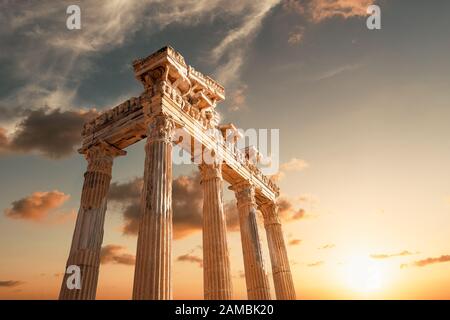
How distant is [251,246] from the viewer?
2900cm

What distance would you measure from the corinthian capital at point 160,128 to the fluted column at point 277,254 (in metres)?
20.1

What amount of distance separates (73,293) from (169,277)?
25.6 feet

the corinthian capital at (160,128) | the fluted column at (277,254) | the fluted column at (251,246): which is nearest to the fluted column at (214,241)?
the fluted column at (251,246)

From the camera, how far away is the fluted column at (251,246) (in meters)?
27.5

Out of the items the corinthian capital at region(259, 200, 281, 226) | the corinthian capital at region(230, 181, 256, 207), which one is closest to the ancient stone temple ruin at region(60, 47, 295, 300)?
the corinthian capital at region(230, 181, 256, 207)

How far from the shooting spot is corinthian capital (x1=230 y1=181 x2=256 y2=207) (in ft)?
103

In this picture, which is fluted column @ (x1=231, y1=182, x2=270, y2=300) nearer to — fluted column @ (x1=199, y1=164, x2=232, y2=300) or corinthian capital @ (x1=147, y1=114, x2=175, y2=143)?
fluted column @ (x1=199, y1=164, x2=232, y2=300)

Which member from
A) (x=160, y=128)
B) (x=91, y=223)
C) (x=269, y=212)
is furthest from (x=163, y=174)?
(x=269, y=212)

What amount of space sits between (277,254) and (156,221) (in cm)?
2130

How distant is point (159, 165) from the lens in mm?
19812

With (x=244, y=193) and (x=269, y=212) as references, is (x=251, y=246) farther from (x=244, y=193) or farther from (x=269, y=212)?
(x=269, y=212)

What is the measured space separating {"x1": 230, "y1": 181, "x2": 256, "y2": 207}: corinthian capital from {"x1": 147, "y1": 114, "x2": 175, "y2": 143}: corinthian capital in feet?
41.1

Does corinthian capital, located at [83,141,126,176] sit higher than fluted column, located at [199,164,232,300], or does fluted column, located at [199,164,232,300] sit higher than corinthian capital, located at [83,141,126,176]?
corinthian capital, located at [83,141,126,176]
